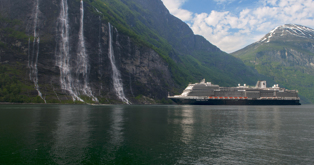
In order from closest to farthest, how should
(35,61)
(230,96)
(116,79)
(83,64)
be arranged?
(35,61), (230,96), (83,64), (116,79)

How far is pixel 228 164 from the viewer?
18.5 m

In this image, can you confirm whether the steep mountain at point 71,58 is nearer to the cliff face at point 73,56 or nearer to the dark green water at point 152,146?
Answer: the cliff face at point 73,56

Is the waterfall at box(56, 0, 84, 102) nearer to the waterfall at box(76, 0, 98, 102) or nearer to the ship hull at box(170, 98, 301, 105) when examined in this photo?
the waterfall at box(76, 0, 98, 102)

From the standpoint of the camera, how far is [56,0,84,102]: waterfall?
387ft

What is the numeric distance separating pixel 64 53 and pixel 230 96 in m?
95.9

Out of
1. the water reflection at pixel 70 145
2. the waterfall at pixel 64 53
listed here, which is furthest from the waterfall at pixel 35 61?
the water reflection at pixel 70 145

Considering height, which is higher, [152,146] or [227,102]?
[227,102]

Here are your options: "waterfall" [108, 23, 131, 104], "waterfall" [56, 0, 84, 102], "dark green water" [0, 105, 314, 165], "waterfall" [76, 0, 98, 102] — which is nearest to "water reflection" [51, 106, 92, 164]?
"dark green water" [0, 105, 314, 165]

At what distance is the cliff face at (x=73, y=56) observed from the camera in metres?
117

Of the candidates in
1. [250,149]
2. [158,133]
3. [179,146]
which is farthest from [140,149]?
[250,149]

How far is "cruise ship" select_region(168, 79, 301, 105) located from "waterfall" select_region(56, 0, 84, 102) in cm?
5340

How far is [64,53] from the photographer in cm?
12975

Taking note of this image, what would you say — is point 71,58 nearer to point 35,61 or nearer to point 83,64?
point 83,64

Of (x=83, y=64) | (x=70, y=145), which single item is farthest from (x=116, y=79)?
(x=70, y=145)
